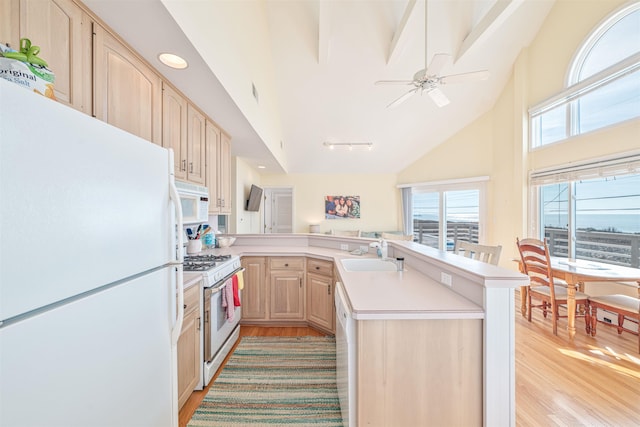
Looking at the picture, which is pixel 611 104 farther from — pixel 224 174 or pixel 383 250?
pixel 224 174

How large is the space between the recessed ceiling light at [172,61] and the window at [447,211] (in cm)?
537

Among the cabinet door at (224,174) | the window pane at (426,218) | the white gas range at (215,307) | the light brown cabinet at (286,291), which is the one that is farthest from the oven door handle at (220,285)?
the window pane at (426,218)

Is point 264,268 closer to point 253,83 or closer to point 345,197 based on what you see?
point 253,83

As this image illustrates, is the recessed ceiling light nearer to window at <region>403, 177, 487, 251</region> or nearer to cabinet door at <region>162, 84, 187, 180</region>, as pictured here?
cabinet door at <region>162, 84, 187, 180</region>

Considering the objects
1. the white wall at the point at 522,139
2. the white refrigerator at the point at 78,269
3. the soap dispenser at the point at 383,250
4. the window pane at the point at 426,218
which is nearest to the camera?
the white refrigerator at the point at 78,269

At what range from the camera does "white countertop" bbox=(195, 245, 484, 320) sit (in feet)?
4.03

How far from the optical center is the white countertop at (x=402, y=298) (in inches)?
48.4

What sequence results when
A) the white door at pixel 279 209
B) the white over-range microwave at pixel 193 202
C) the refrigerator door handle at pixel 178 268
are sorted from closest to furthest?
the refrigerator door handle at pixel 178 268 < the white over-range microwave at pixel 193 202 < the white door at pixel 279 209

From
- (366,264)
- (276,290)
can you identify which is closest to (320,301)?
(276,290)

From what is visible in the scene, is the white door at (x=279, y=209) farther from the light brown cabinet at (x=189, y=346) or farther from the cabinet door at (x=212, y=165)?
the light brown cabinet at (x=189, y=346)

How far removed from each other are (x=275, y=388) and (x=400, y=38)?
4.03 m

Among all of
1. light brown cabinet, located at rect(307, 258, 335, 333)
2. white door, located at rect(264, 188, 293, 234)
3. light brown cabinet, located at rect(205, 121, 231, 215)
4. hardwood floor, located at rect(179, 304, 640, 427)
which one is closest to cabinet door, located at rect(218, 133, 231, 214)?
light brown cabinet, located at rect(205, 121, 231, 215)

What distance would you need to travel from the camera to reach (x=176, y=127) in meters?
2.07

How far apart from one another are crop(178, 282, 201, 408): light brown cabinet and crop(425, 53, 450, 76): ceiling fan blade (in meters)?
2.96
